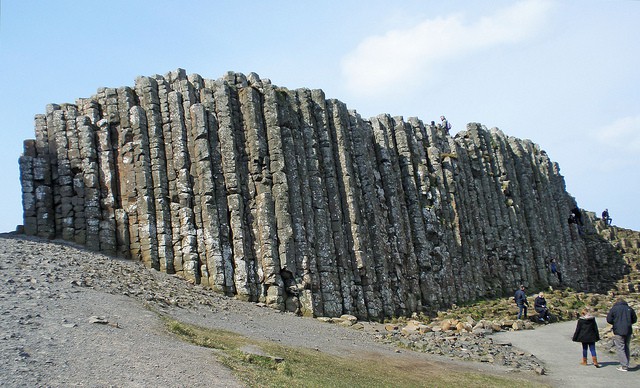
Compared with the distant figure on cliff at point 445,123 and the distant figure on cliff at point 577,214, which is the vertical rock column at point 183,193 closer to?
the distant figure on cliff at point 445,123

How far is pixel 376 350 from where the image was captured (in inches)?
859

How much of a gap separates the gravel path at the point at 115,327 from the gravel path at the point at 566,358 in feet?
5.07

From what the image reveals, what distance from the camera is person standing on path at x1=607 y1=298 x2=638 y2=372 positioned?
19125mm

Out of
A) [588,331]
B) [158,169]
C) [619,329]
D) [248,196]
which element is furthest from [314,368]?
[158,169]

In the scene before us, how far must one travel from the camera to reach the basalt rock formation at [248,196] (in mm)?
27156

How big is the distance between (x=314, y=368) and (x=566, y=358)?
418 inches

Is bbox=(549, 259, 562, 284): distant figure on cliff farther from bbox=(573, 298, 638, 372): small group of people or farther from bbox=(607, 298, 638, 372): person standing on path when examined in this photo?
bbox=(607, 298, 638, 372): person standing on path

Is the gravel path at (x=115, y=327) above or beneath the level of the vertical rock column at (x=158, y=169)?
beneath

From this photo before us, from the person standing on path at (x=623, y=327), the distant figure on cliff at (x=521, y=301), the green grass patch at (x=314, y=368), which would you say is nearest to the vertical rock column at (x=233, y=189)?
the green grass patch at (x=314, y=368)

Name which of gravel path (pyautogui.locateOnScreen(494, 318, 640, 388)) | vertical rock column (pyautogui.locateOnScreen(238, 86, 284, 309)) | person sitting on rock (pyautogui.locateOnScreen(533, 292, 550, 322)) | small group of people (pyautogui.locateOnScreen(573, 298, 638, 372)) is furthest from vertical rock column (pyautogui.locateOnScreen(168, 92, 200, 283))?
person sitting on rock (pyautogui.locateOnScreen(533, 292, 550, 322))

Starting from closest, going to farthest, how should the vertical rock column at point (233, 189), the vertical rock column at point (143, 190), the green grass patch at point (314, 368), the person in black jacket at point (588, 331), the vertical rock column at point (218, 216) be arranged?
the green grass patch at point (314, 368) → the person in black jacket at point (588, 331) → the vertical rock column at point (218, 216) → the vertical rock column at point (143, 190) → the vertical rock column at point (233, 189)

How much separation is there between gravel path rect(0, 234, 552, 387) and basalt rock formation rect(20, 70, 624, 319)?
1543mm

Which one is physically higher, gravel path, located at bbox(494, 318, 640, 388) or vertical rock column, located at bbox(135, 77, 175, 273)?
vertical rock column, located at bbox(135, 77, 175, 273)

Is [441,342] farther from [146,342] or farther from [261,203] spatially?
[146,342]
